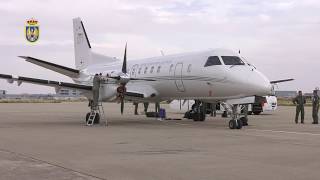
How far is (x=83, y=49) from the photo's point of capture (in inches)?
1022

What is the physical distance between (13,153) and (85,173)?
9.70ft

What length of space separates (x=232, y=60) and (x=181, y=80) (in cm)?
250

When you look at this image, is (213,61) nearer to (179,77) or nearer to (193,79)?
(193,79)

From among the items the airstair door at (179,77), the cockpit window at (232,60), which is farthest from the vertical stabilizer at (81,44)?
the cockpit window at (232,60)

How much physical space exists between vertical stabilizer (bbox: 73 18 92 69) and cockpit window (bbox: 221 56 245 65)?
10.9m

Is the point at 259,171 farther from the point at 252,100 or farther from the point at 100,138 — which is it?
the point at 252,100

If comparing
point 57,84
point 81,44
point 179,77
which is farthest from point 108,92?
point 81,44

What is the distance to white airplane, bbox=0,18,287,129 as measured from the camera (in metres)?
16.2

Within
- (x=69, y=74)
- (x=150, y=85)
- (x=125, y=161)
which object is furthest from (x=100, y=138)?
(x=69, y=74)

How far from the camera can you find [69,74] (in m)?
23.0

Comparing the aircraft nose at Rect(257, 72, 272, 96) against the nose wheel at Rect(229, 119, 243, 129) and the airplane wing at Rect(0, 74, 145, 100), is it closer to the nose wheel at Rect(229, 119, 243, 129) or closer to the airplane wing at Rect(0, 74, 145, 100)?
the nose wheel at Rect(229, 119, 243, 129)

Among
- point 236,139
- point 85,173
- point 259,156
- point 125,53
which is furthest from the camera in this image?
point 125,53

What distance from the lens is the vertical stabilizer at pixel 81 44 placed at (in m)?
25.7

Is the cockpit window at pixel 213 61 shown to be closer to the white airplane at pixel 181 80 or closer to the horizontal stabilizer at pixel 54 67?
the white airplane at pixel 181 80
